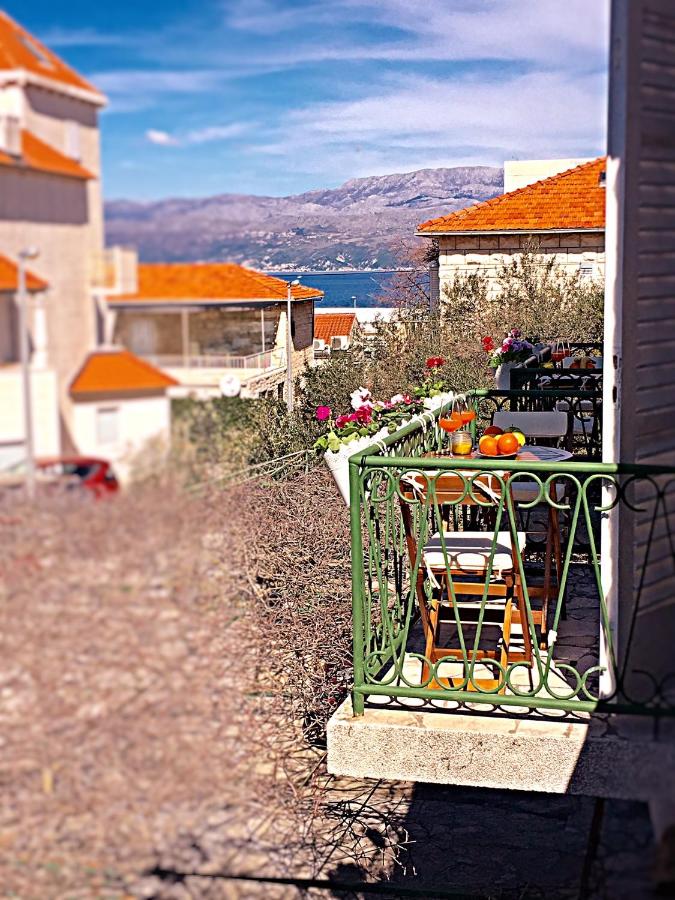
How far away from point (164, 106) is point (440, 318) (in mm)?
6681

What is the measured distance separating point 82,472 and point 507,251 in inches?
372

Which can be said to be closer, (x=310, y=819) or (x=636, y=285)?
(x=636, y=285)

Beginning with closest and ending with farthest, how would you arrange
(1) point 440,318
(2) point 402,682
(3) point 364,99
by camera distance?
(2) point 402,682, (3) point 364,99, (1) point 440,318

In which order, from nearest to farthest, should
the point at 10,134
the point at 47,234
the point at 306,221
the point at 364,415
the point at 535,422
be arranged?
the point at 10,134
the point at 47,234
the point at 306,221
the point at 364,415
the point at 535,422

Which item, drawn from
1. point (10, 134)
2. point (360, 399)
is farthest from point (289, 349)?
point (10, 134)

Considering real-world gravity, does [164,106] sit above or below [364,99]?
below

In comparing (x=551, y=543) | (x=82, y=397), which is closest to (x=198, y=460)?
(x=82, y=397)

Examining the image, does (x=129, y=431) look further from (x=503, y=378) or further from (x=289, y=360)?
(x=503, y=378)

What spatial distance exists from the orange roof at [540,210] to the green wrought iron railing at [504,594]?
5.07 m

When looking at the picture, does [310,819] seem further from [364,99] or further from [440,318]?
[440,318]

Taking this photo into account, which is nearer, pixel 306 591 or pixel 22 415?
pixel 22 415

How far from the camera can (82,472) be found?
89.4 inches

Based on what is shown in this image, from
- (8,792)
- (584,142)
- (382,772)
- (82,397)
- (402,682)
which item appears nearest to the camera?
(82,397)

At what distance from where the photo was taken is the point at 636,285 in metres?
3.21
